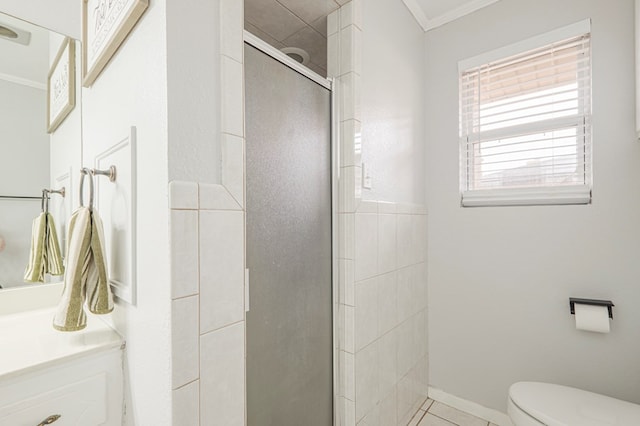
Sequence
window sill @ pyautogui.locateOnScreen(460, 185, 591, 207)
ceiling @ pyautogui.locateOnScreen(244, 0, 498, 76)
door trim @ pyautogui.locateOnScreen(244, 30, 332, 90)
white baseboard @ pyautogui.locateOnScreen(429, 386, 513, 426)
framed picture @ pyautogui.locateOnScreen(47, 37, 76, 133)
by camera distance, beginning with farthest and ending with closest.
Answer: white baseboard @ pyautogui.locateOnScreen(429, 386, 513, 426) → window sill @ pyautogui.locateOnScreen(460, 185, 591, 207) → ceiling @ pyautogui.locateOnScreen(244, 0, 498, 76) → framed picture @ pyautogui.locateOnScreen(47, 37, 76, 133) → door trim @ pyautogui.locateOnScreen(244, 30, 332, 90)

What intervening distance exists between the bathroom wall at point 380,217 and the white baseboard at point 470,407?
12 centimetres

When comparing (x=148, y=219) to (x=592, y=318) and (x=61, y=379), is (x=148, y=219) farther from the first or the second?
(x=592, y=318)

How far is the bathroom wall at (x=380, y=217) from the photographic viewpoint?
1.34 m

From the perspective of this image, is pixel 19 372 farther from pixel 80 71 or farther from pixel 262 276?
pixel 80 71

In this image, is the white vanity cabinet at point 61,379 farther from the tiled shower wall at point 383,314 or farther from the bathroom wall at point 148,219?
the tiled shower wall at point 383,314

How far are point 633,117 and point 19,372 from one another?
2.50 metres

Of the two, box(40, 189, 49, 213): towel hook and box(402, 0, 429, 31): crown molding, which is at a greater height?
box(402, 0, 429, 31): crown molding

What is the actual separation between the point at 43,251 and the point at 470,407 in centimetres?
241

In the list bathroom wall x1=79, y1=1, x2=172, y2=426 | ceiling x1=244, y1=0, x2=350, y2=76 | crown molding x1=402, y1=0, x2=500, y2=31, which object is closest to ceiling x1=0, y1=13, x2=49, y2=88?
bathroom wall x1=79, y1=1, x2=172, y2=426

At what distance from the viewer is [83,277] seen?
0.93 meters

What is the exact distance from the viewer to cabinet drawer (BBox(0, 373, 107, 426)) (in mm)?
742

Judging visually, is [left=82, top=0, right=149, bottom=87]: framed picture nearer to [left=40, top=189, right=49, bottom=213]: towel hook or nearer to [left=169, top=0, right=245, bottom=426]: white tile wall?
[left=169, top=0, right=245, bottom=426]: white tile wall

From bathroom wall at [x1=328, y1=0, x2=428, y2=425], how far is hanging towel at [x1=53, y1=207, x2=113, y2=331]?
898 mm

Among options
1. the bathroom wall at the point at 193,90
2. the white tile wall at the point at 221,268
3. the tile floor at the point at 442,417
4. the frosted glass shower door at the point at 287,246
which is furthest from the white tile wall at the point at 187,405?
the tile floor at the point at 442,417
